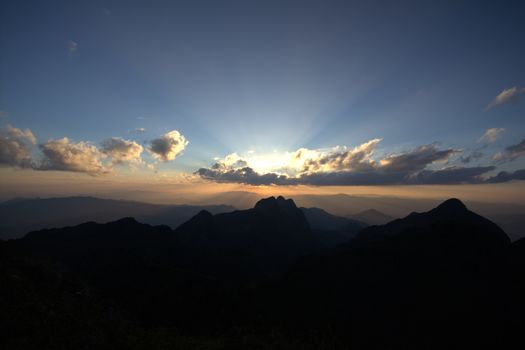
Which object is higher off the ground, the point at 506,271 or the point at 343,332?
the point at 506,271

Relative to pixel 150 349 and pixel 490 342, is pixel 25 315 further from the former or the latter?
pixel 490 342

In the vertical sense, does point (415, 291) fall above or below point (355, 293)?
above

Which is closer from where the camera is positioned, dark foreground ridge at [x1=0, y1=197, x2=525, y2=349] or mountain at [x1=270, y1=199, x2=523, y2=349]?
dark foreground ridge at [x1=0, y1=197, x2=525, y2=349]

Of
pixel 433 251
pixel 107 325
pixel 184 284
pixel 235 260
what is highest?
pixel 107 325

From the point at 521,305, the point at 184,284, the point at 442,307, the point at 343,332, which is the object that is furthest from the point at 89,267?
the point at 521,305

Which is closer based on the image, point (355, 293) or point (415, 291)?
point (415, 291)

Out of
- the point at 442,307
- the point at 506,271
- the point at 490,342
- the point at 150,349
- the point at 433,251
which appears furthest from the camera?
the point at 433,251

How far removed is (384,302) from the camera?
91188 mm

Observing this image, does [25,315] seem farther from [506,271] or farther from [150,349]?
[506,271]

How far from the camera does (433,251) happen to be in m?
111

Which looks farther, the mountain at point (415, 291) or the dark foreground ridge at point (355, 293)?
the mountain at point (415, 291)

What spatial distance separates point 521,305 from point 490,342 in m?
25.2

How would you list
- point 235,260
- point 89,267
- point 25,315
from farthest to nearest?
point 235,260 → point 89,267 → point 25,315

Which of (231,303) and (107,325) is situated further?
(231,303)
